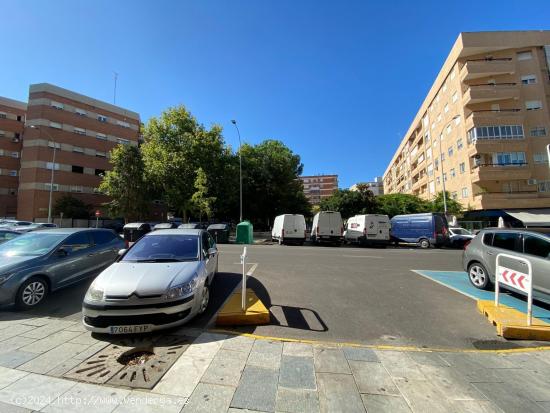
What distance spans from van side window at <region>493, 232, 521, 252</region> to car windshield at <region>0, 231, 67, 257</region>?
10.7 m

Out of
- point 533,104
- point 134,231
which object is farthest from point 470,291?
point 533,104

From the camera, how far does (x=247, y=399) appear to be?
271cm

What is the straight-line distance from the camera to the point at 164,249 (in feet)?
18.0

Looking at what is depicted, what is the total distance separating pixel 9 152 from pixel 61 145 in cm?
1024

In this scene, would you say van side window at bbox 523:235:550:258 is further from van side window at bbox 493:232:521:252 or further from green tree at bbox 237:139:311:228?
green tree at bbox 237:139:311:228

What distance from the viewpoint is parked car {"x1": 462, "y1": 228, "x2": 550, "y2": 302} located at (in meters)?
5.61

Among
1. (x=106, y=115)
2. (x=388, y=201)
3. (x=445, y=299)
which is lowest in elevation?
(x=445, y=299)

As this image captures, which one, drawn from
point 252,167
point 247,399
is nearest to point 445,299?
point 247,399

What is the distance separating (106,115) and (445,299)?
159 ft

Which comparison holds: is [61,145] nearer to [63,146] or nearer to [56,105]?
[63,146]

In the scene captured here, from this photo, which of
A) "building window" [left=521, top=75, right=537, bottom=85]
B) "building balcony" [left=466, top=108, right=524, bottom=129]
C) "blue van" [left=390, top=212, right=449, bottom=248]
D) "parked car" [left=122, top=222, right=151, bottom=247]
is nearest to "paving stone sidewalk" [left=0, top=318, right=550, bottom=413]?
"parked car" [left=122, top=222, right=151, bottom=247]

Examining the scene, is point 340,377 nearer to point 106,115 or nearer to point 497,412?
point 497,412

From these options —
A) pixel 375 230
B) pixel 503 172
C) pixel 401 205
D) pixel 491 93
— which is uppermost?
pixel 491 93

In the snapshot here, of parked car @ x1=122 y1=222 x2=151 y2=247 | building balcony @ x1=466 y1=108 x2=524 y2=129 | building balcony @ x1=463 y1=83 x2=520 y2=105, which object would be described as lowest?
parked car @ x1=122 y1=222 x2=151 y2=247
